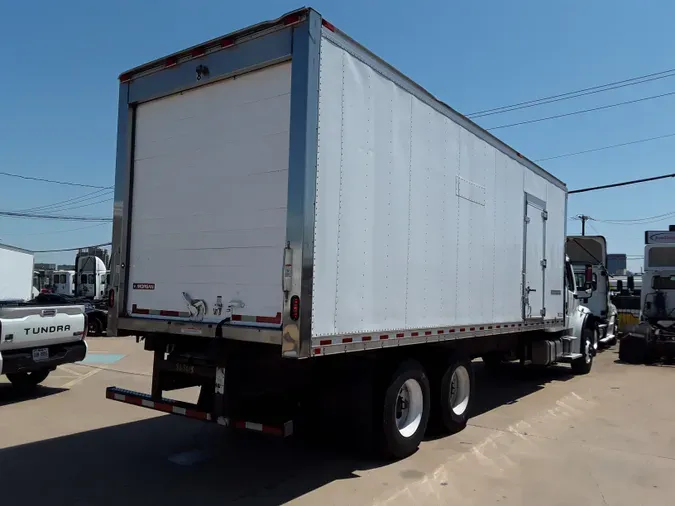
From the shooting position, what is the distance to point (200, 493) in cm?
481

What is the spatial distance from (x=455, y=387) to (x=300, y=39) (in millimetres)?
4658

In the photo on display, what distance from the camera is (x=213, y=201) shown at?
5395mm

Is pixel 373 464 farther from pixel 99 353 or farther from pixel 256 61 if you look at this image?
pixel 99 353

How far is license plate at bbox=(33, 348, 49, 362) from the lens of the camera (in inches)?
318

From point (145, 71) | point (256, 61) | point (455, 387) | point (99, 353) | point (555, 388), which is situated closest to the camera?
point (256, 61)

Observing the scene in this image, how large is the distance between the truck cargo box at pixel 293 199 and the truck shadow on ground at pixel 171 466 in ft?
→ 4.33

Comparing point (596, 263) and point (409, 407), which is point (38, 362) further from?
point (596, 263)

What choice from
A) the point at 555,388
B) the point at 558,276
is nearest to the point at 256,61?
the point at 558,276

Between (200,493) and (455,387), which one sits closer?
(200,493)

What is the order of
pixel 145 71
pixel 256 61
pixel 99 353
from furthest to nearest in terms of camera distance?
1. pixel 99 353
2. pixel 145 71
3. pixel 256 61

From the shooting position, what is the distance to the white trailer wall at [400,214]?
478 centimetres

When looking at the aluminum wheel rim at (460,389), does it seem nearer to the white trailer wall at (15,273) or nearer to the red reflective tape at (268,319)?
the red reflective tape at (268,319)

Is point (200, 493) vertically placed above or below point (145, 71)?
below

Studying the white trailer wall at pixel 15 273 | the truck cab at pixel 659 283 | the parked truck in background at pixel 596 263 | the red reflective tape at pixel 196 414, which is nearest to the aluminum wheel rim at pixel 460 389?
the red reflective tape at pixel 196 414
